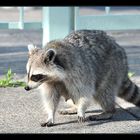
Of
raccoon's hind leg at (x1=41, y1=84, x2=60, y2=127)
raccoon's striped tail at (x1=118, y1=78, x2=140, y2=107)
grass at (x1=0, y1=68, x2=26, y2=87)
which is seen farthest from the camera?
grass at (x1=0, y1=68, x2=26, y2=87)

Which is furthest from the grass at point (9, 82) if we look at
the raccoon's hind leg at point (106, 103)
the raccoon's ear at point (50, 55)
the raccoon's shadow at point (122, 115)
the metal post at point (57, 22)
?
the raccoon's ear at point (50, 55)

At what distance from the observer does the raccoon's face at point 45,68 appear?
5.07 m

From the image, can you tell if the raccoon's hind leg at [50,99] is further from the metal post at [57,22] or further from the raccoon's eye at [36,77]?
the metal post at [57,22]

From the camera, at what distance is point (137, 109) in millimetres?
5805

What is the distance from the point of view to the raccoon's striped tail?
5.79 meters

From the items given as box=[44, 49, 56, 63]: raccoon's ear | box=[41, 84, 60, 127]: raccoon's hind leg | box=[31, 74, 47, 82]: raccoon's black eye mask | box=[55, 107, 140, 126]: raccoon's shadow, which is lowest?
box=[55, 107, 140, 126]: raccoon's shadow

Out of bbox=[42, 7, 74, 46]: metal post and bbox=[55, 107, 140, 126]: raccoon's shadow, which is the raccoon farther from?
bbox=[42, 7, 74, 46]: metal post

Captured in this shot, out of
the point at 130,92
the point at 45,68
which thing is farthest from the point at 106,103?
the point at 45,68

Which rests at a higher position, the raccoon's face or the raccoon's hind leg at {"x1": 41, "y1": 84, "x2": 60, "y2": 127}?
the raccoon's face

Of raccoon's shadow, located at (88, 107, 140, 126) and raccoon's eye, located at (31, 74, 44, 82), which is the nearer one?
raccoon's eye, located at (31, 74, 44, 82)

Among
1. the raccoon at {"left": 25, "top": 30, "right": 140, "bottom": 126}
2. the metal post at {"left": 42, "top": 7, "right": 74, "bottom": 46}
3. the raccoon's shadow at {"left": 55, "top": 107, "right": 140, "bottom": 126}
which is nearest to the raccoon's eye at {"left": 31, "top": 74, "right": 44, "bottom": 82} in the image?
the raccoon at {"left": 25, "top": 30, "right": 140, "bottom": 126}

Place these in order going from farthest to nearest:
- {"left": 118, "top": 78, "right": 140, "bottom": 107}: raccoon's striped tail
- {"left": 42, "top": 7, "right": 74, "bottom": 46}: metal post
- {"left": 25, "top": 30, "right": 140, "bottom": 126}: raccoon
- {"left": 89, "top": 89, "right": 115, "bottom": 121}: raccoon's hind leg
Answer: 1. {"left": 42, "top": 7, "right": 74, "bottom": 46}: metal post
2. {"left": 118, "top": 78, "right": 140, "bottom": 107}: raccoon's striped tail
3. {"left": 89, "top": 89, "right": 115, "bottom": 121}: raccoon's hind leg
4. {"left": 25, "top": 30, "right": 140, "bottom": 126}: raccoon
